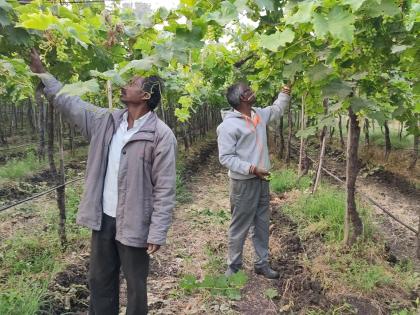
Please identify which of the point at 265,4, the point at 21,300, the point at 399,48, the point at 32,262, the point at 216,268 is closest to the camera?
the point at 265,4

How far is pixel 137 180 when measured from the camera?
9.06 feet

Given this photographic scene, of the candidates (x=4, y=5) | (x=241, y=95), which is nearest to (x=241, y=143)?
(x=241, y=95)

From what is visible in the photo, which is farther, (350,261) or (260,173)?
(350,261)

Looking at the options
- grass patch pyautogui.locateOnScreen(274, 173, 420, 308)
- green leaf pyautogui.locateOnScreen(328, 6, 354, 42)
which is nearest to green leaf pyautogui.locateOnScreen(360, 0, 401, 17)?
green leaf pyautogui.locateOnScreen(328, 6, 354, 42)

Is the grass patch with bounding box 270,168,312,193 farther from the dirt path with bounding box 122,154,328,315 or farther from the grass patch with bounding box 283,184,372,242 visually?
the grass patch with bounding box 283,184,372,242

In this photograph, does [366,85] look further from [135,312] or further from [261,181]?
[135,312]

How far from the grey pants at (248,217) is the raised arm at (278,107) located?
0.66 metres

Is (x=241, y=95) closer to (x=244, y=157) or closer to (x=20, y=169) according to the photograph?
(x=244, y=157)

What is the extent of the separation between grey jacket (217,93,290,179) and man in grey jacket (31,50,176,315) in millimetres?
1289

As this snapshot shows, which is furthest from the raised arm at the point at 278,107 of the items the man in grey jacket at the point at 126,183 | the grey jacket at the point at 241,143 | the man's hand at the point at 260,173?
the man in grey jacket at the point at 126,183

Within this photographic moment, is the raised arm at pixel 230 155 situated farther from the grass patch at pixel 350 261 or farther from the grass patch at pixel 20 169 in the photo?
the grass patch at pixel 20 169

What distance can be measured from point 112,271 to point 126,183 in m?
0.70

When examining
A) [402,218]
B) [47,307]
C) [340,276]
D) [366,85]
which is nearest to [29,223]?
[47,307]

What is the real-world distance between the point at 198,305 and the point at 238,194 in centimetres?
110
